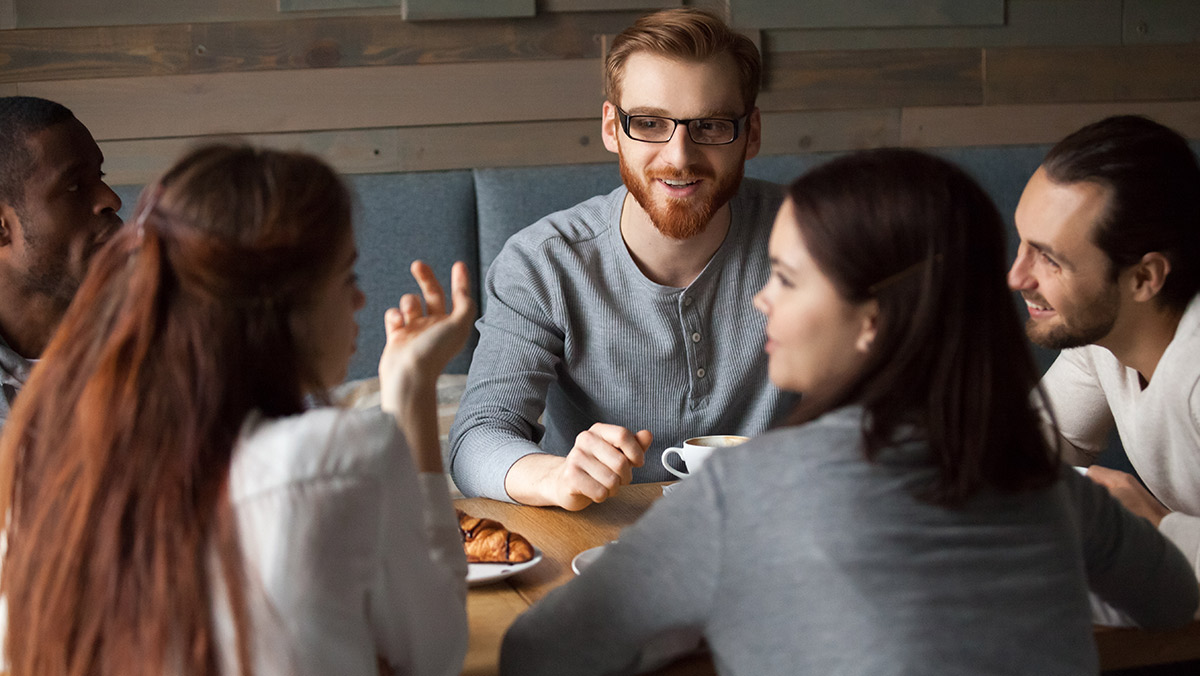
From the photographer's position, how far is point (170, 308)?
794 millimetres

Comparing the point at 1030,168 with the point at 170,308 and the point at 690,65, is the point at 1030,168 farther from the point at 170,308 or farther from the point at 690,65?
the point at 170,308

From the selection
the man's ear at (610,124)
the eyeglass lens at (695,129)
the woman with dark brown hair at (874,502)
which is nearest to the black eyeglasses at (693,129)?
the eyeglass lens at (695,129)

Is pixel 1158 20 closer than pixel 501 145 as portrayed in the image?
No

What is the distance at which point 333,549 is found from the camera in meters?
0.78

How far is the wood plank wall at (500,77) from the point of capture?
2.43 meters

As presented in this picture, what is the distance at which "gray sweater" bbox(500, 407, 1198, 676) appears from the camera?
782 mm

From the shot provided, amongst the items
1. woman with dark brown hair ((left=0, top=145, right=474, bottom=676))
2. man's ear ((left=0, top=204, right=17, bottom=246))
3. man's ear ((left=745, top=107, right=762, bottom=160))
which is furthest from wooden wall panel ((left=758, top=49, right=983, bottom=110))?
woman with dark brown hair ((left=0, top=145, right=474, bottom=676))

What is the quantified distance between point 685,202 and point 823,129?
1035mm

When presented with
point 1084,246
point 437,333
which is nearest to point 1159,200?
point 1084,246

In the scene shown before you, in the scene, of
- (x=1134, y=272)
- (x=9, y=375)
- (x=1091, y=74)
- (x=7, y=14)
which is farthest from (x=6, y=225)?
(x=1091, y=74)

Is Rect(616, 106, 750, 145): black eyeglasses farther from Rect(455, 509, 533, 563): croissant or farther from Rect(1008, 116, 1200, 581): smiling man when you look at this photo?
Rect(455, 509, 533, 563): croissant

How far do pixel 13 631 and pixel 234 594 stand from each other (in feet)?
0.66

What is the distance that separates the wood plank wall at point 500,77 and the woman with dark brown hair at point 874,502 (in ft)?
5.38

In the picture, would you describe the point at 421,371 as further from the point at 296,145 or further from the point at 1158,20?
the point at 1158,20
